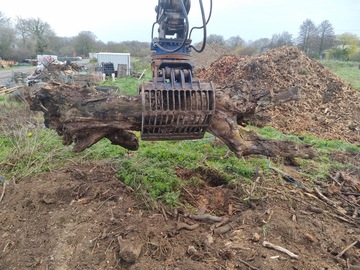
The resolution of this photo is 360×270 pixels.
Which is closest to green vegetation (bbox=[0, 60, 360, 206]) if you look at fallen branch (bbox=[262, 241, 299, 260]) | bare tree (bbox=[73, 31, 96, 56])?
fallen branch (bbox=[262, 241, 299, 260])

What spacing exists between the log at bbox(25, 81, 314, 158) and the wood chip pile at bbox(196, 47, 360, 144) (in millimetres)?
4476

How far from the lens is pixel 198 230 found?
312 centimetres

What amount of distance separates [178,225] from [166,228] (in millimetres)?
150

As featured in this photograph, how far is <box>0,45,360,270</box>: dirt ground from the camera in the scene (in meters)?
2.66

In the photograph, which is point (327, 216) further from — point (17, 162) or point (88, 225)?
point (17, 162)

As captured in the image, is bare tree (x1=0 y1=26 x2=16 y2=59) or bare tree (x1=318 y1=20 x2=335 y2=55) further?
bare tree (x1=0 y1=26 x2=16 y2=59)

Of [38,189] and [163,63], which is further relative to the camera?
[38,189]

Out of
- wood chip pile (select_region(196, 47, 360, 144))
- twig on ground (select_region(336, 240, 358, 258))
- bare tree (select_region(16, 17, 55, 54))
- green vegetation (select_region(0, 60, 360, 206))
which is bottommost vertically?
twig on ground (select_region(336, 240, 358, 258))

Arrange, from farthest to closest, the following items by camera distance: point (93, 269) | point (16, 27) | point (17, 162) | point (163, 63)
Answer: point (16, 27)
point (17, 162)
point (163, 63)
point (93, 269)

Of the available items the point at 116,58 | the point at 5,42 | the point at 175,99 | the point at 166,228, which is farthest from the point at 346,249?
the point at 5,42

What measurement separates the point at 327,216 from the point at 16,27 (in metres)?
53.0

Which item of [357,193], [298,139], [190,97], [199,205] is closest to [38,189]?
[199,205]

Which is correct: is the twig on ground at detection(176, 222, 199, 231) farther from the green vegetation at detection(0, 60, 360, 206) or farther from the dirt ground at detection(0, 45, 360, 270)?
the green vegetation at detection(0, 60, 360, 206)

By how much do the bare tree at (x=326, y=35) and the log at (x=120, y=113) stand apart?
34024 mm
